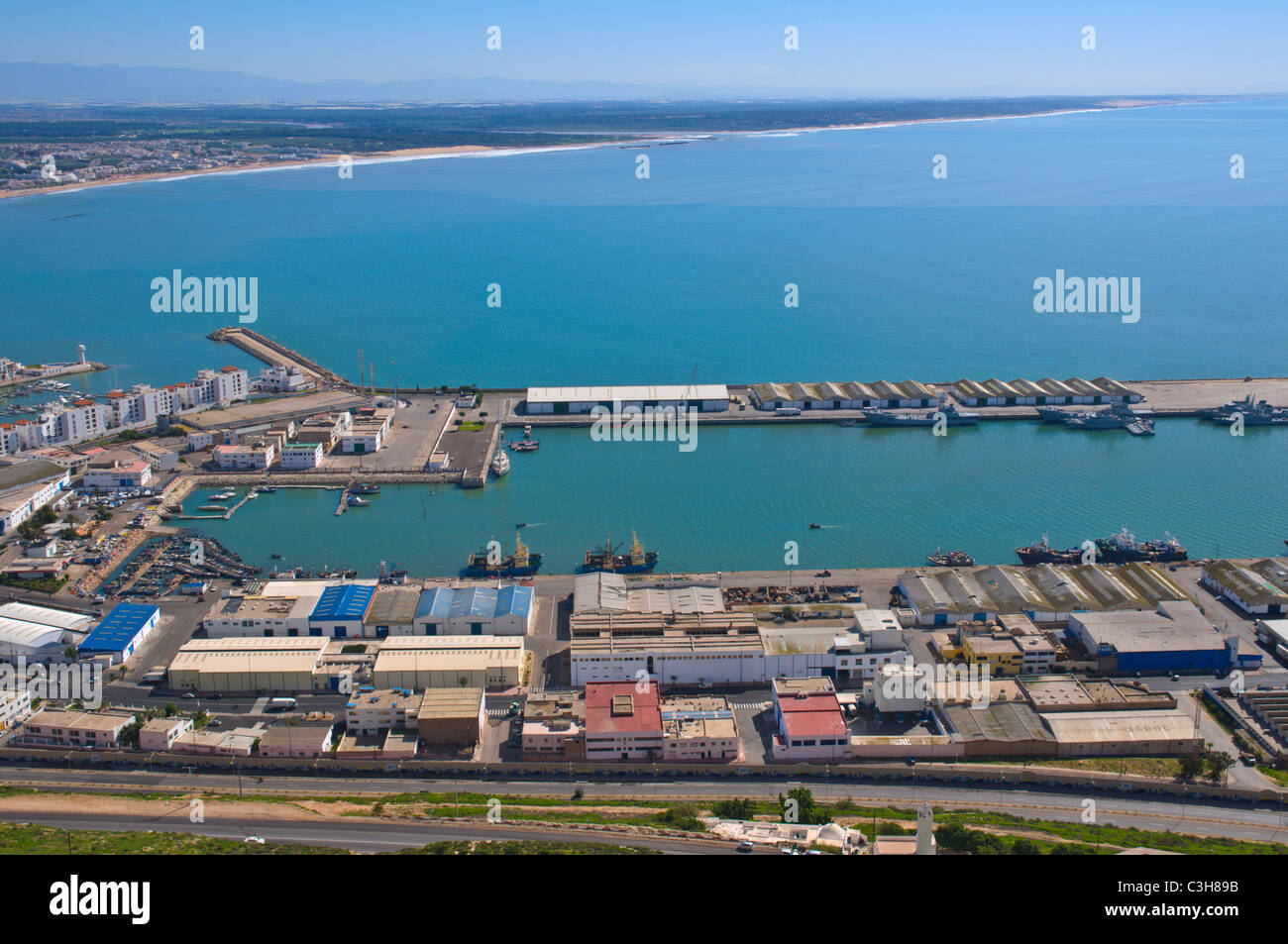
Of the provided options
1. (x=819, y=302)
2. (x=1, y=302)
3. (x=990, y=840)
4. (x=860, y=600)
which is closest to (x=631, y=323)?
(x=819, y=302)

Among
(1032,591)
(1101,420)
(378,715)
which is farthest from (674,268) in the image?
(378,715)

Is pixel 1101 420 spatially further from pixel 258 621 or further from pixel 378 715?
pixel 258 621

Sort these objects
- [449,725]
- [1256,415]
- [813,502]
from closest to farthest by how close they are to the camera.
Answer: [449,725], [813,502], [1256,415]

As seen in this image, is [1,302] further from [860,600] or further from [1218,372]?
[1218,372]

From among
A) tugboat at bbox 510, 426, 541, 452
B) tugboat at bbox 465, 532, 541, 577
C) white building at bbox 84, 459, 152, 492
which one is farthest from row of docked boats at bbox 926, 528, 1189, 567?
white building at bbox 84, 459, 152, 492

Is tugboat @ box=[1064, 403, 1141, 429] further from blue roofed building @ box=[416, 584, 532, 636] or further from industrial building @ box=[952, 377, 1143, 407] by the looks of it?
blue roofed building @ box=[416, 584, 532, 636]

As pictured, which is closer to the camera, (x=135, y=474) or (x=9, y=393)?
(x=135, y=474)
